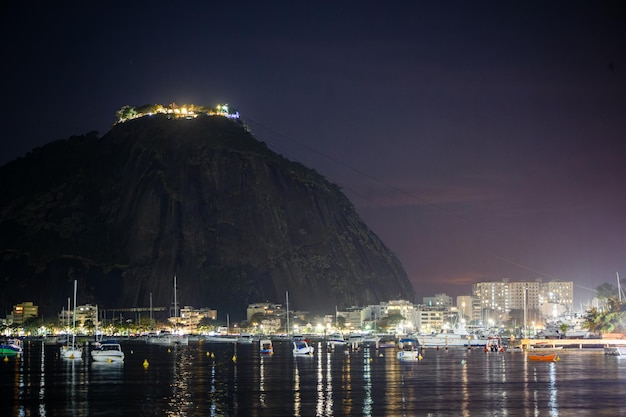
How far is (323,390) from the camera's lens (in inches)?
2260

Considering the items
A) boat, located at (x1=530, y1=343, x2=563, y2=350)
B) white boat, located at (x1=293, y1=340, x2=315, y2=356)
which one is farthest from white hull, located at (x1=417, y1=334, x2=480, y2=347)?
white boat, located at (x1=293, y1=340, x2=315, y2=356)

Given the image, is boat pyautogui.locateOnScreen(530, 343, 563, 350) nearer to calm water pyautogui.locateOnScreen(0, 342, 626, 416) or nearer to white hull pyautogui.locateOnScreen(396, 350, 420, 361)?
white hull pyautogui.locateOnScreen(396, 350, 420, 361)

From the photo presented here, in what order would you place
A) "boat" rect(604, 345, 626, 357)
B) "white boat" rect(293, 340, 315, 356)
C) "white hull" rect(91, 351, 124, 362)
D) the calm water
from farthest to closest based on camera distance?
1. "white boat" rect(293, 340, 315, 356)
2. "boat" rect(604, 345, 626, 357)
3. "white hull" rect(91, 351, 124, 362)
4. the calm water

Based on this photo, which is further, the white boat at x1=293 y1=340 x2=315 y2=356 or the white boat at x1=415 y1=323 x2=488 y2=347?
the white boat at x1=415 y1=323 x2=488 y2=347

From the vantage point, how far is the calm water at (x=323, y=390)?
45.9 meters

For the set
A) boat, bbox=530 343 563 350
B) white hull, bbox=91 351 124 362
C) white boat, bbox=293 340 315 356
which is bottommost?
boat, bbox=530 343 563 350

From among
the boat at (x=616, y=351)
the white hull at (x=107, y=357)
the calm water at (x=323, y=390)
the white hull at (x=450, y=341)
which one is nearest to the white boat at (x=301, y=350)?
the white hull at (x=107, y=357)

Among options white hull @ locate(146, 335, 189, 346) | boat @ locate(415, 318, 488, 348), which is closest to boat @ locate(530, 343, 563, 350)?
boat @ locate(415, 318, 488, 348)

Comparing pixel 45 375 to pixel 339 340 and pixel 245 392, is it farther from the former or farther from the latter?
pixel 339 340

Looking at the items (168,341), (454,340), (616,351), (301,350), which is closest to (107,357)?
(301,350)

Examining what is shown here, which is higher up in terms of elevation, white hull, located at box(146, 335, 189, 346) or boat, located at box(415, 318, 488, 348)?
boat, located at box(415, 318, 488, 348)

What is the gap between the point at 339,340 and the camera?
179m

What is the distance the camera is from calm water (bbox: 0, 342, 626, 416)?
45.9 m

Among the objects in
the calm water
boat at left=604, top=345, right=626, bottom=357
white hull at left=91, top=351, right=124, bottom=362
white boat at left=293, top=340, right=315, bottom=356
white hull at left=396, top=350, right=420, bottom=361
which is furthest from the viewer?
white boat at left=293, top=340, right=315, bottom=356
